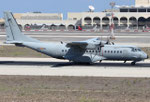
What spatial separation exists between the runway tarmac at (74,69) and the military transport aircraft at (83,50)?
84 centimetres

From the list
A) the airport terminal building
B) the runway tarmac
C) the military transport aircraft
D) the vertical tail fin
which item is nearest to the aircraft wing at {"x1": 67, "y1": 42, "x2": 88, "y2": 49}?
the military transport aircraft

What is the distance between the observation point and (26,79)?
1217 inches

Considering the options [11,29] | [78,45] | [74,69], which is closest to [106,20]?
[11,29]

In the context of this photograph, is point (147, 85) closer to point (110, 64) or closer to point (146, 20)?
point (110, 64)

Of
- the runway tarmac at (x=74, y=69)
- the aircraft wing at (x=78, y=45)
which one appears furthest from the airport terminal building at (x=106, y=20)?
the aircraft wing at (x=78, y=45)

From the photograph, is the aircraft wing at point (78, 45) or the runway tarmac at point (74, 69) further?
the aircraft wing at point (78, 45)

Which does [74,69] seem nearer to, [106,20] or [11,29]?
[11,29]

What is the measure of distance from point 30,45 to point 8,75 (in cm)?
880

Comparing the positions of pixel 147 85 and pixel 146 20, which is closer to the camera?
pixel 147 85

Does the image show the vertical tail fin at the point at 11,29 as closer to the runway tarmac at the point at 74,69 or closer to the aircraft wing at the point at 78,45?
the runway tarmac at the point at 74,69

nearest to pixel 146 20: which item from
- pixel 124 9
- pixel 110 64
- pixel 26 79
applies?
pixel 124 9

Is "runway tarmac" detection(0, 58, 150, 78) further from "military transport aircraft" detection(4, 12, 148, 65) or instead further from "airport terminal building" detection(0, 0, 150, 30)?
"airport terminal building" detection(0, 0, 150, 30)

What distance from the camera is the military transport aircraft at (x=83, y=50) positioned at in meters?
40.1

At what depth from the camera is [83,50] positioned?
40.9 m
